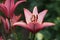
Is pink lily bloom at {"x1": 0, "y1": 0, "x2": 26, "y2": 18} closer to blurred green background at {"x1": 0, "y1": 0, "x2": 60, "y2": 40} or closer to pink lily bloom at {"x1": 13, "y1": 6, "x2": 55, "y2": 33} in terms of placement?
pink lily bloom at {"x1": 13, "y1": 6, "x2": 55, "y2": 33}

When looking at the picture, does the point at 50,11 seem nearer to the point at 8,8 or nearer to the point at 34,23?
the point at 8,8

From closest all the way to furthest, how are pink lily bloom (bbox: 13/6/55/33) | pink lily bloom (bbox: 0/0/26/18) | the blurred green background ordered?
pink lily bloom (bbox: 13/6/55/33), pink lily bloom (bbox: 0/0/26/18), the blurred green background

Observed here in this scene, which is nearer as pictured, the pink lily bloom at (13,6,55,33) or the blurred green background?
the pink lily bloom at (13,6,55,33)

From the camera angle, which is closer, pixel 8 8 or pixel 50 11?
pixel 8 8

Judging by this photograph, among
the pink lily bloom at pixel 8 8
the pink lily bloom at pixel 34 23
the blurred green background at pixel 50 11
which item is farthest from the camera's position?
the blurred green background at pixel 50 11

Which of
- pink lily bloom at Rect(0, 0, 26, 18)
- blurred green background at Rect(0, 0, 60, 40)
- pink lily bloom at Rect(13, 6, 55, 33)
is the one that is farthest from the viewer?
blurred green background at Rect(0, 0, 60, 40)

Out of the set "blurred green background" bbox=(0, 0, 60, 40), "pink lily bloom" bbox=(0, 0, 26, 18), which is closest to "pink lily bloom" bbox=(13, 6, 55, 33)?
"pink lily bloom" bbox=(0, 0, 26, 18)

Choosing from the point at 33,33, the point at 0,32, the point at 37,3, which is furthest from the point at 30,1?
the point at 33,33

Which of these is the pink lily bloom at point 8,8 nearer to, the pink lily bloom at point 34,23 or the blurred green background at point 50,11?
the pink lily bloom at point 34,23

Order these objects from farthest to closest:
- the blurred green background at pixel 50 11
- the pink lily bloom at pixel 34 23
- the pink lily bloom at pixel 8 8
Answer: the blurred green background at pixel 50 11
the pink lily bloom at pixel 8 8
the pink lily bloom at pixel 34 23

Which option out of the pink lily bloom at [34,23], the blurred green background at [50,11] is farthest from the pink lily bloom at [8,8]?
the blurred green background at [50,11]

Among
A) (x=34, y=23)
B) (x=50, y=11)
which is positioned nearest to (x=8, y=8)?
(x=34, y=23)
